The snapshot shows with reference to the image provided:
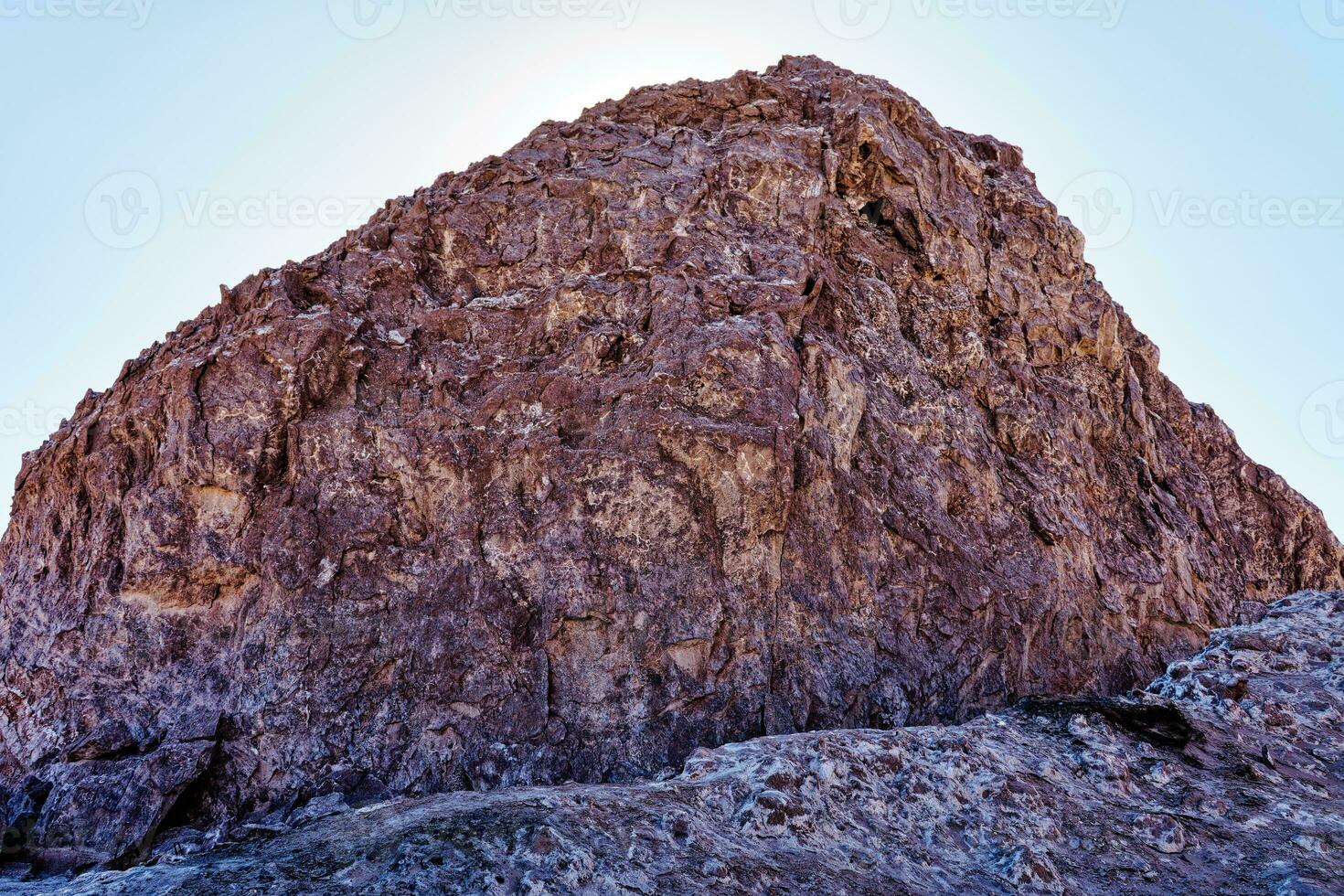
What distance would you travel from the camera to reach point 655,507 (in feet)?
44.7

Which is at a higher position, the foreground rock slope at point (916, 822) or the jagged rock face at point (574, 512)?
the jagged rock face at point (574, 512)

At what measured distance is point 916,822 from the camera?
33.2 ft

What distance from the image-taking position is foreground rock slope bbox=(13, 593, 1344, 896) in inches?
323

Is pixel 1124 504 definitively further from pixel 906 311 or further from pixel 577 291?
pixel 577 291

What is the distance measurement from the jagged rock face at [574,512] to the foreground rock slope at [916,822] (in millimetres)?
2168

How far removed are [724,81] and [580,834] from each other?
17924mm

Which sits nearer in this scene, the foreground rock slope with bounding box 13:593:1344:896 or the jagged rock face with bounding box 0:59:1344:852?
the foreground rock slope with bounding box 13:593:1344:896

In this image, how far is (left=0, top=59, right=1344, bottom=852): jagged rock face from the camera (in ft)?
41.4

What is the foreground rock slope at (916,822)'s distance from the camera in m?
8.20

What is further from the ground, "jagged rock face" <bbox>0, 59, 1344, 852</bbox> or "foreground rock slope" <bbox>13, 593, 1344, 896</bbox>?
"jagged rock face" <bbox>0, 59, 1344, 852</bbox>

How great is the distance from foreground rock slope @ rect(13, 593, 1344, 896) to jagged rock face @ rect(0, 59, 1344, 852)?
2.17 meters

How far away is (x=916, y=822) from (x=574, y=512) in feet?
20.2

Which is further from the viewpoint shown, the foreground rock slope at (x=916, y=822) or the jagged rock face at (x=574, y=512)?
the jagged rock face at (x=574, y=512)

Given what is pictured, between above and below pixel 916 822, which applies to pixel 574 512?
above
